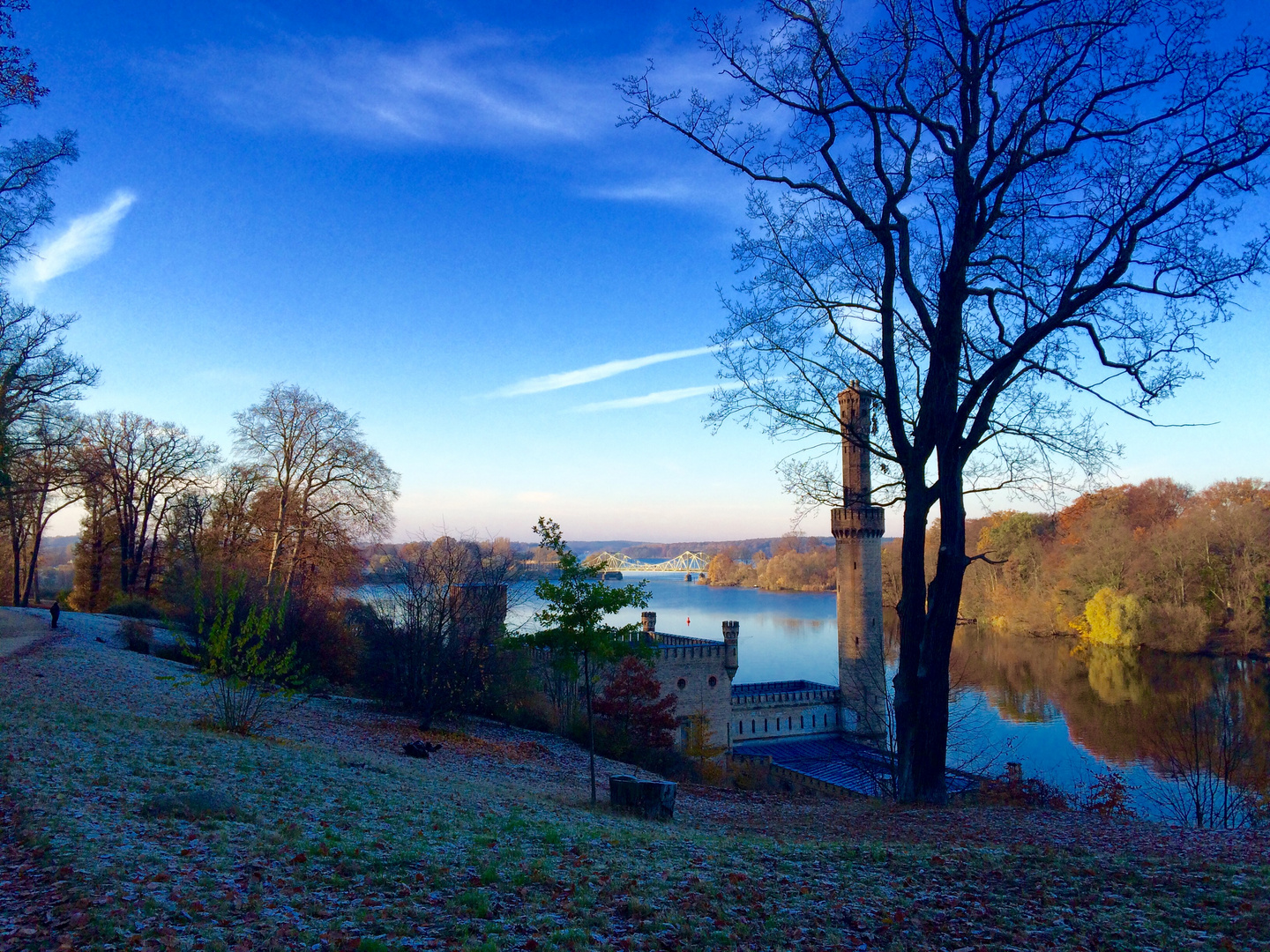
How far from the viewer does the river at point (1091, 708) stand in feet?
75.5

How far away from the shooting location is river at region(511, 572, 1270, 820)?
23000 mm

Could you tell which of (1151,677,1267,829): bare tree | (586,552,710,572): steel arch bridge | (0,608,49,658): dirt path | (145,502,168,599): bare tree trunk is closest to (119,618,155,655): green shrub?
(0,608,49,658): dirt path

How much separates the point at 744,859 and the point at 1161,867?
2.94 metres

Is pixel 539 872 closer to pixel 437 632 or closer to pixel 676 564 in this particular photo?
pixel 437 632

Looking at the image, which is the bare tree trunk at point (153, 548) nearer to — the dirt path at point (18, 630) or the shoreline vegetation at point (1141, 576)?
the dirt path at point (18, 630)

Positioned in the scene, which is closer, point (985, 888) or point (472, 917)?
point (472, 917)

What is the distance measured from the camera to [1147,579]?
155 feet

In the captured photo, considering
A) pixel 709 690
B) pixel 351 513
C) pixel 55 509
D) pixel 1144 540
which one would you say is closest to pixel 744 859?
pixel 351 513

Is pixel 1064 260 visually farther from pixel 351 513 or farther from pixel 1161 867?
pixel 351 513

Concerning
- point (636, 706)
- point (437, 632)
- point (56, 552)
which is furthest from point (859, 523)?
point (56, 552)

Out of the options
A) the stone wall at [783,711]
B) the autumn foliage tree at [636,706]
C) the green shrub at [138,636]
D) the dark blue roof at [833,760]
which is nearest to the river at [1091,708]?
the dark blue roof at [833,760]

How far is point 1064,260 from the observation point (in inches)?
337

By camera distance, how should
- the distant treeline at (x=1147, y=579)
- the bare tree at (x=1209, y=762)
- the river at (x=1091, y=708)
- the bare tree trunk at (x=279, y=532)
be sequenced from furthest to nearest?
the distant treeline at (x=1147, y=579) < the bare tree trunk at (x=279, y=532) < the river at (x=1091, y=708) < the bare tree at (x=1209, y=762)

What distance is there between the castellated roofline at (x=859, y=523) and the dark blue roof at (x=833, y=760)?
10288 mm
